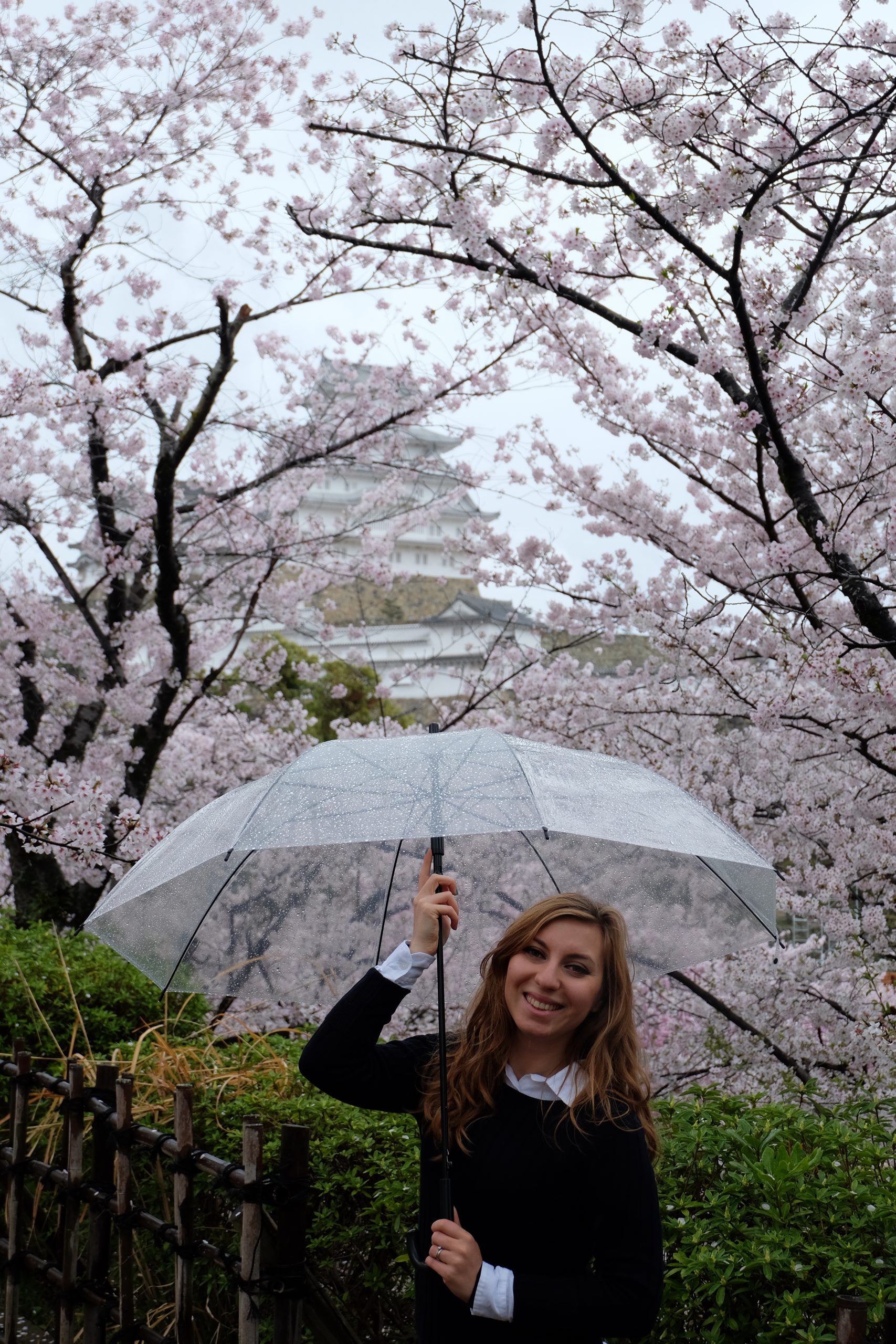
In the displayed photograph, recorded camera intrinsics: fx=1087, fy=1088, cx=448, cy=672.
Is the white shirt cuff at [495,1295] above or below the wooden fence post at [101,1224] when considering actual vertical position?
above

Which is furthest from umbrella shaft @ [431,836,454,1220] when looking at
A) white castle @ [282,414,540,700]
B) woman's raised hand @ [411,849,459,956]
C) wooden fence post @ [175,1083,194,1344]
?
white castle @ [282,414,540,700]

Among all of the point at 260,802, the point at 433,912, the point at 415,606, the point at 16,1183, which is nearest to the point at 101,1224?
the point at 16,1183

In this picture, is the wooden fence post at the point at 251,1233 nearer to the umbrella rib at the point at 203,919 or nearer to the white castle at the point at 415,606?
the umbrella rib at the point at 203,919

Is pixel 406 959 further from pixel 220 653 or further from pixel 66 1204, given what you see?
pixel 220 653

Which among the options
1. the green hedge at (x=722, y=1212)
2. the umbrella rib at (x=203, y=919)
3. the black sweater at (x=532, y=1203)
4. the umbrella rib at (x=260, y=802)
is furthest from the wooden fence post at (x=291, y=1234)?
the umbrella rib at (x=260, y=802)

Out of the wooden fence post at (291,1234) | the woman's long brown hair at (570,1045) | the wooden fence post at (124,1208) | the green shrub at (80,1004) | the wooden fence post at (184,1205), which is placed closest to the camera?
the woman's long brown hair at (570,1045)

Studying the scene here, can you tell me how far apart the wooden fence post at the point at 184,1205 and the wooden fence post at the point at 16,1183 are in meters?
0.84

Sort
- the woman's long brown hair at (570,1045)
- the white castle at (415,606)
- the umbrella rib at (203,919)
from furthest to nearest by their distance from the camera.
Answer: the white castle at (415,606) < the umbrella rib at (203,919) < the woman's long brown hair at (570,1045)

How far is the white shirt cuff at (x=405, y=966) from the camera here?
5.85 ft

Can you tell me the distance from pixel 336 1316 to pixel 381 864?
3.57 feet

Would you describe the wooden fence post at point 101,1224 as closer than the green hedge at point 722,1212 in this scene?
No

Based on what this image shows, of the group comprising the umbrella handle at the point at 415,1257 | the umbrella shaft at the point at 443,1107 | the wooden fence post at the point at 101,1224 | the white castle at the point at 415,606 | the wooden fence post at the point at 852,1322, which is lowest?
the wooden fence post at the point at 101,1224

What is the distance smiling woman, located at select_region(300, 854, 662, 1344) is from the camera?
5.16 feet

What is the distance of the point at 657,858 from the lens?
222 cm
